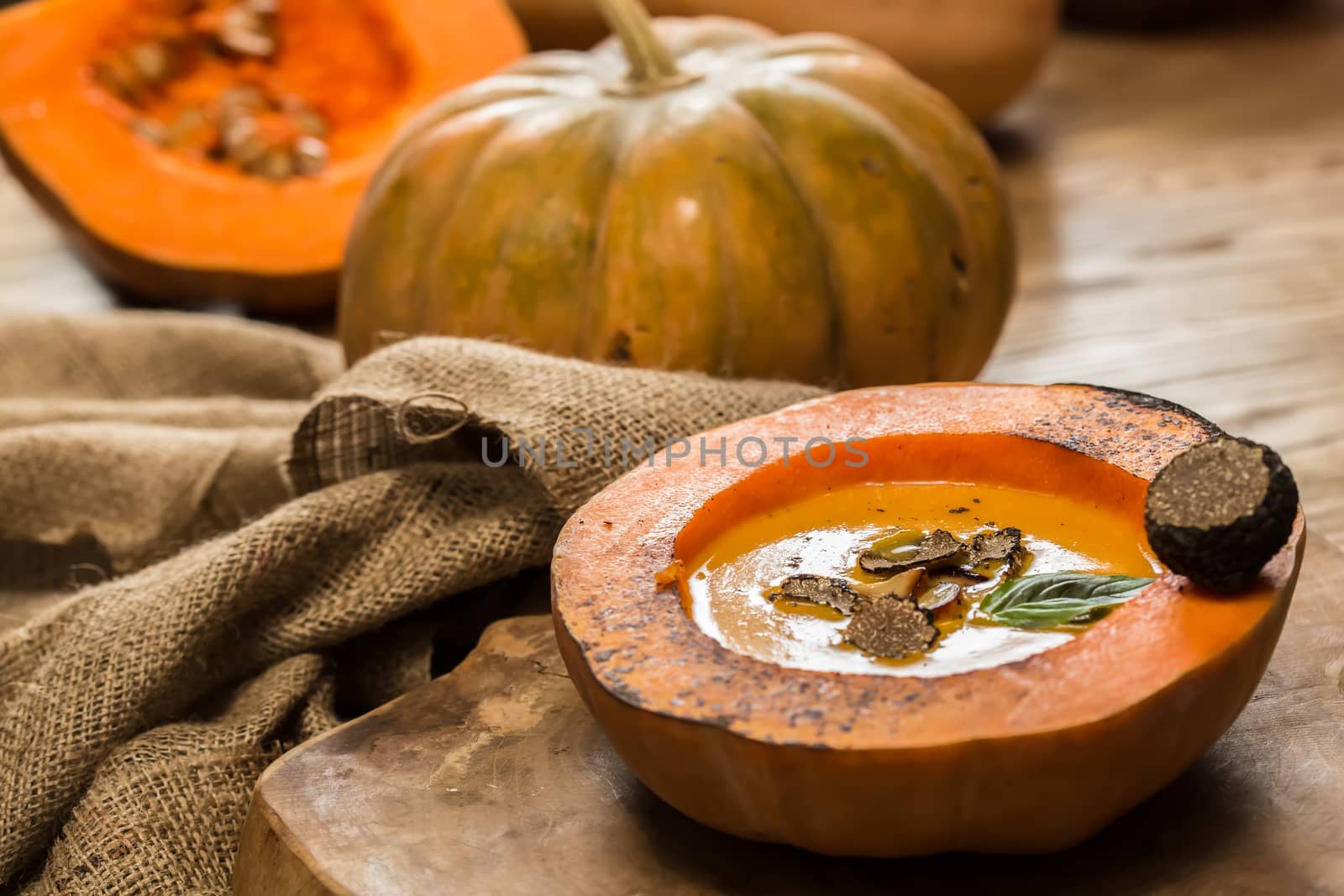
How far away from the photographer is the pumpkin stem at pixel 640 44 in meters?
1.73

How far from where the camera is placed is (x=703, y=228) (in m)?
1.56

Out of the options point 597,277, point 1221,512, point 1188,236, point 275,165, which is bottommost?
point 1188,236

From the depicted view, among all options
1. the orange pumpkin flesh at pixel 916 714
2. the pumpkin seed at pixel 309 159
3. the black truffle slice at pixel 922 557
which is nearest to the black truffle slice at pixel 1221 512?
the orange pumpkin flesh at pixel 916 714

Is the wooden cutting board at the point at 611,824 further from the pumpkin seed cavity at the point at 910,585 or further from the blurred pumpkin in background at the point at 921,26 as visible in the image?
the blurred pumpkin in background at the point at 921,26

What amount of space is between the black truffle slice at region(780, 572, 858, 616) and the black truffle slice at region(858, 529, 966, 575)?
3 centimetres

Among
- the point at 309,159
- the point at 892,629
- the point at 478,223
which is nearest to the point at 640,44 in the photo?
the point at 478,223

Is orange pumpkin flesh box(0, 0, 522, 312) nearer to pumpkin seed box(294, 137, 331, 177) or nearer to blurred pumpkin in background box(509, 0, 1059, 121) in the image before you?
pumpkin seed box(294, 137, 331, 177)

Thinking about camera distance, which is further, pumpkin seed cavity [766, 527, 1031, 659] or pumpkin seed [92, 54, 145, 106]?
pumpkin seed [92, 54, 145, 106]

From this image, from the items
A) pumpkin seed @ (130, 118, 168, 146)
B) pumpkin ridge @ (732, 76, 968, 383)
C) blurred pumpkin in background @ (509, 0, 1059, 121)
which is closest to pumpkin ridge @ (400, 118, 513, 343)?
pumpkin ridge @ (732, 76, 968, 383)

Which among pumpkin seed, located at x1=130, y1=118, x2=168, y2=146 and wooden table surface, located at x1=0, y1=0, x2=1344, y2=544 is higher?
pumpkin seed, located at x1=130, y1=118, x2=168, y2=146

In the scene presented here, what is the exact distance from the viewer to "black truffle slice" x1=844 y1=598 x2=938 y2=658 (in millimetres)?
853

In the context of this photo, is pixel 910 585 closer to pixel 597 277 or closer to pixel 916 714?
pixel 916 714

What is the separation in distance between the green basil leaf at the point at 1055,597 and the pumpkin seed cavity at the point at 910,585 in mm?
30

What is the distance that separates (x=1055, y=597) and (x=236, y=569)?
0.72m
